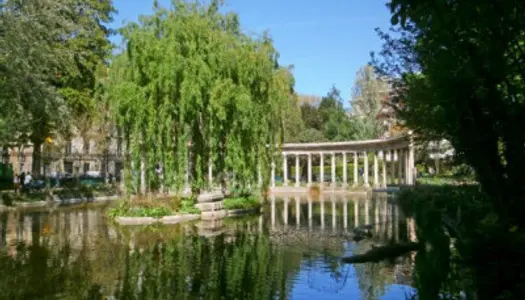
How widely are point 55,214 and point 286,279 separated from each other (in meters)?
17.8

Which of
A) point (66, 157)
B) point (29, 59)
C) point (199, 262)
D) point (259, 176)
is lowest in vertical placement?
point (199, 262)

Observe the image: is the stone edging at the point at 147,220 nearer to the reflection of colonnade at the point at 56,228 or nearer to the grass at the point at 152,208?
the grass at the point at 152,208

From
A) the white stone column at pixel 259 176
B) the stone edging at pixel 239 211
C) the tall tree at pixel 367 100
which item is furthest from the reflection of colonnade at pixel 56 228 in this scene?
the tall tree at pixel 367 100

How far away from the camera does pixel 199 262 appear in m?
12.6

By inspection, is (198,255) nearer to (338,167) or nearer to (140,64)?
(140,64)

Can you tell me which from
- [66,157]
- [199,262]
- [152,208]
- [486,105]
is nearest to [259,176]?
[152,208]

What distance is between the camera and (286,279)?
10.8 meters

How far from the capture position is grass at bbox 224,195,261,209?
81.1 ft

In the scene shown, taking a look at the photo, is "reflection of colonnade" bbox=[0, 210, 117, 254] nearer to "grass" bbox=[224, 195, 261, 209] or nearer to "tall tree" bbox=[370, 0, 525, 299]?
"grass" bbox=[224, 195, 261, 209]

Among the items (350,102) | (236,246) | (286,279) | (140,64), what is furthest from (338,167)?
(286,279)

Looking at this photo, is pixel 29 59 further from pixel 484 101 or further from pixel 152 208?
pixel 484 101

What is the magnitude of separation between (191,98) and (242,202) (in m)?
6.13

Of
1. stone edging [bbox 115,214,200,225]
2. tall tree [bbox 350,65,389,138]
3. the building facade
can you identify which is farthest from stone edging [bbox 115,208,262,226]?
tall tree [bbox 350,65,389,138]

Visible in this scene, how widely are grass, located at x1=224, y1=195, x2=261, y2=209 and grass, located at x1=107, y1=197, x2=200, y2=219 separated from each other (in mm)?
2119
